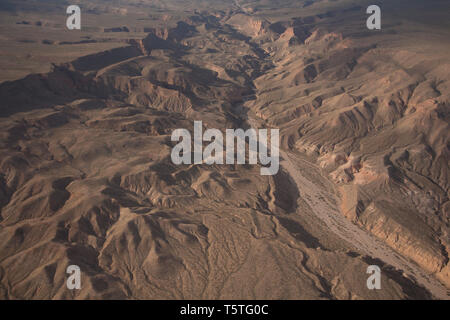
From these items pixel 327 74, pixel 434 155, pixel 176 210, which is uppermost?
pixel 327 74

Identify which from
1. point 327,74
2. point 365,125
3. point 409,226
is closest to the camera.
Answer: point 409,226

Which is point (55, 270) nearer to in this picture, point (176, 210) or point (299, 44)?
point (176, 210)

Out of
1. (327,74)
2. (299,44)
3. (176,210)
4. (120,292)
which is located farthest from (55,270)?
(299,44)

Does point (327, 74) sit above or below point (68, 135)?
above

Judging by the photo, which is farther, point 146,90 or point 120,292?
point 146,90

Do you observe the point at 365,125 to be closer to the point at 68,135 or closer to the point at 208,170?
the point at 208,170

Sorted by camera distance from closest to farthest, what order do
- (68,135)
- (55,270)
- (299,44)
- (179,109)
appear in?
(55,270) → (68,135) → (179,109) → (299,44)
